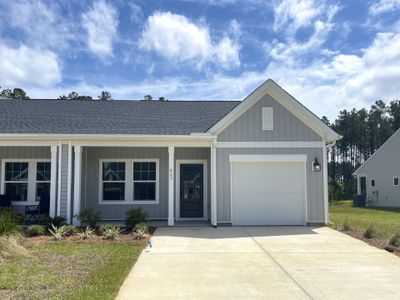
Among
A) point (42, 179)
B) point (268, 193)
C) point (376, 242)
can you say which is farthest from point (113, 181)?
point (376, 242)

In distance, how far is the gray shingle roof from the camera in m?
14.8

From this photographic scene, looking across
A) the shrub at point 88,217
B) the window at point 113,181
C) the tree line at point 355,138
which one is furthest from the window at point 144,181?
the tree line at point 355,138

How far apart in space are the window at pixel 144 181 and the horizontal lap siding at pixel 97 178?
0.25 metres

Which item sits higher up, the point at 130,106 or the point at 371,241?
the point at 130,106

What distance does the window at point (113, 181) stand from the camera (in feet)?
53.6

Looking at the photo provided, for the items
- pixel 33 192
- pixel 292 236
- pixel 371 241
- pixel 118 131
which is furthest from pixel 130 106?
pixel 371 241

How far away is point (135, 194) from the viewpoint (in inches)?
646

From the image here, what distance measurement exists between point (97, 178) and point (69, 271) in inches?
344

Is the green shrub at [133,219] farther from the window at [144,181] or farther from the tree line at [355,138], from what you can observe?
the tree line at [355,138]

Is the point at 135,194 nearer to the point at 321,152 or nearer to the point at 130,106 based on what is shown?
the point at 130,106

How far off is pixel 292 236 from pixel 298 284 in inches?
218

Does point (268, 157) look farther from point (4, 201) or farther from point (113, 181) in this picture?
point (4, 201)

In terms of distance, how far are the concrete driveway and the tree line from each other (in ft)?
171

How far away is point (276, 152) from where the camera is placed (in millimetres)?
14672
